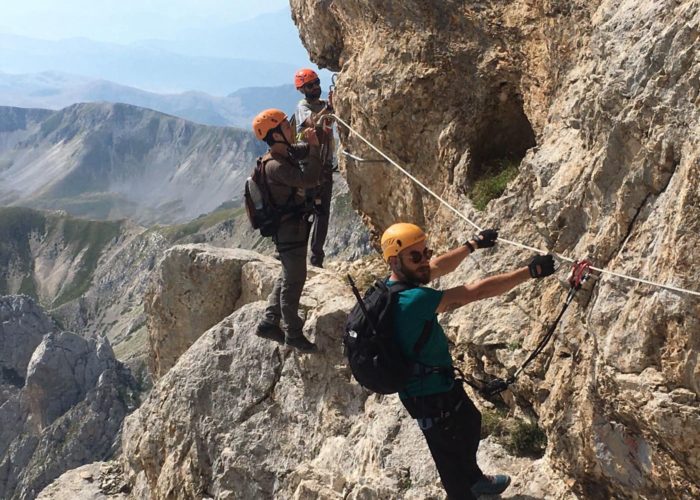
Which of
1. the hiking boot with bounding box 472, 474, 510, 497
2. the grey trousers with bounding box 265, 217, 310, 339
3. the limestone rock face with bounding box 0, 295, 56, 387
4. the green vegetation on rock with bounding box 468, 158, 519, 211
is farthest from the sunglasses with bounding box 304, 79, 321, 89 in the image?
the limestone rock face with bounding box 0, 295, 56, 387

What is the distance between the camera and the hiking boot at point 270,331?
13320 mm

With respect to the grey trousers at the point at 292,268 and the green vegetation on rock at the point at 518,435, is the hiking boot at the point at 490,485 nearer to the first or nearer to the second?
the green vegetation on rock at the point at 518,435

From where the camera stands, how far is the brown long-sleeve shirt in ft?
37.0

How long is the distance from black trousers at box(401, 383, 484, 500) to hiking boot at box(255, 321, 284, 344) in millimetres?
5348

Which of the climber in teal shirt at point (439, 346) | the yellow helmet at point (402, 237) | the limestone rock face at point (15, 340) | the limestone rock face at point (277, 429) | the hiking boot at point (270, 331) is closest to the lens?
the climber in teal shirt at point (439, 346)

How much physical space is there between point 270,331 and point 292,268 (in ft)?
5.75

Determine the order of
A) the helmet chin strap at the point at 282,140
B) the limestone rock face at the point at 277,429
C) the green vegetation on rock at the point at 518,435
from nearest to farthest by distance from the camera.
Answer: the green vegetation on rock at the point at 518,435, the limestone rock face at the point at 277,429, the helmet chin strap at the point at 282,140

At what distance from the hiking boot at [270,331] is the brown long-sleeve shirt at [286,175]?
2.88 metres

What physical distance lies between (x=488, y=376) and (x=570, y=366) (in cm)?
206

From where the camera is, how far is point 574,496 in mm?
8836

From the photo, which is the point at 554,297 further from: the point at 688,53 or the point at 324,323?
the point at 324,323

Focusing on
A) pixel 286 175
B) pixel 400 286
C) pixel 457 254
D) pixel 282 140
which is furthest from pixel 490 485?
pixel 282 140

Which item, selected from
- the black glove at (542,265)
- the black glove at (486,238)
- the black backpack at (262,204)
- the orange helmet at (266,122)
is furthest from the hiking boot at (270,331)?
the black glove at (542,265)

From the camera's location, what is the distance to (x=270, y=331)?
13.3 m
